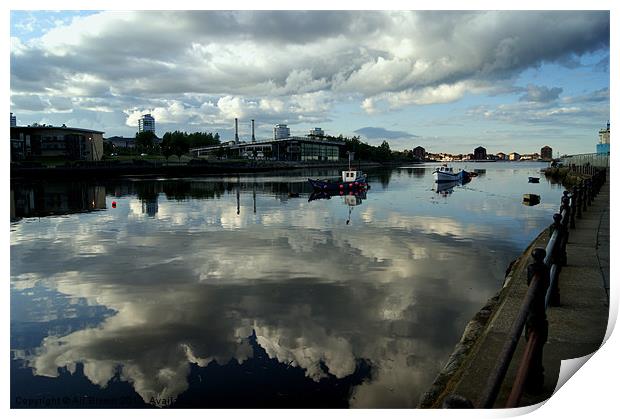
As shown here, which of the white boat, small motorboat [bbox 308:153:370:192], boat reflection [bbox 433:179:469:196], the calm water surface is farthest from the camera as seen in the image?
the white boat

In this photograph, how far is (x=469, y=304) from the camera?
36.2ft

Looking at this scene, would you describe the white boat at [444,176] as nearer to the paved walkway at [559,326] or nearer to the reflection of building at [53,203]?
the reflection of building at [53,203]

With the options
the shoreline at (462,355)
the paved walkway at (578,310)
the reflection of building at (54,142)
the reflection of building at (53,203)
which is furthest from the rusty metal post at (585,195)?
the reflection of building at (54,142)

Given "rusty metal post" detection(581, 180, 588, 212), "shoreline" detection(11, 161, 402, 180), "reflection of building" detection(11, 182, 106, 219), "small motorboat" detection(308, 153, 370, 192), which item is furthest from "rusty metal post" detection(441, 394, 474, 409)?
"shoreline" detection(11, 161, 402, 180)

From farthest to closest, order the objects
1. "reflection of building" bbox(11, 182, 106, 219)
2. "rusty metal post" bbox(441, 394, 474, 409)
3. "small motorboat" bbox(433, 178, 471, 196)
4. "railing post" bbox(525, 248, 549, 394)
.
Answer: "small motorboat" bbox(433, 178, 471, 196) < "reflection of building" bbox(11, 182, 106, 219) < "railing post" bbox(525, 248, 549, 394) < "rusty metal post" bbox(441, 394, 474, 409)

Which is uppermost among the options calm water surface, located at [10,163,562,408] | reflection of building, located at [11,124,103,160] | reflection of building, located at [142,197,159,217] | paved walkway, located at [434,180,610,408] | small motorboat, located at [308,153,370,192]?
reflection of building, located at [11,124,103,160]

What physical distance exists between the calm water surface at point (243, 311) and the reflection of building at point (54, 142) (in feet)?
210

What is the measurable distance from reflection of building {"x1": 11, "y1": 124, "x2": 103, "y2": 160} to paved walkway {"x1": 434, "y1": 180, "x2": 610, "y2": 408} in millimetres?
82025

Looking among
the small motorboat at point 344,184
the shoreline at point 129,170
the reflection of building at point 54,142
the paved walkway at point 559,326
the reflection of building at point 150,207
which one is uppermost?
the reflection of building at point 54,142

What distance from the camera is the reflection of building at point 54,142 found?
7862 cm

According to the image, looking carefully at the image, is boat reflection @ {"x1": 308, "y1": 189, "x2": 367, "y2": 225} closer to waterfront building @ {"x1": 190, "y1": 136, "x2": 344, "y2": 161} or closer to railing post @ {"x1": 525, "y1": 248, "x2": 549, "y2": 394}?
railing post @ {"x1": 525, "y1": 248, "x2": 549, "y2": 394}

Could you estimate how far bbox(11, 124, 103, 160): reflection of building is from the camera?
78625mm
